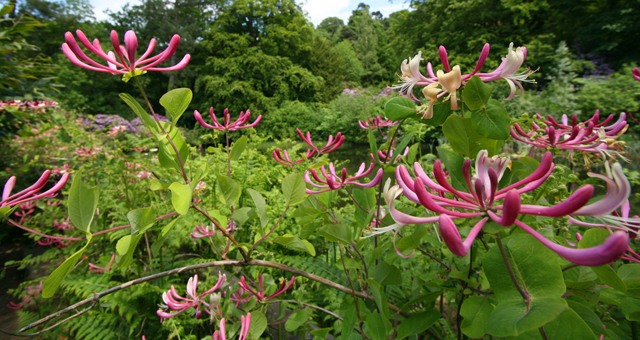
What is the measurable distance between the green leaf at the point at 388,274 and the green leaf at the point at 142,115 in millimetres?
363

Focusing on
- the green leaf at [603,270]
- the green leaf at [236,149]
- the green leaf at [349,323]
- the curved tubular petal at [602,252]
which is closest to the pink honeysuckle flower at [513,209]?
the curved tubular petal at [602,252]

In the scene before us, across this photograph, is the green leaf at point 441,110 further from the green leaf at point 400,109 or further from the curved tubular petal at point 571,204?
the curved tubular petal at point 571,204

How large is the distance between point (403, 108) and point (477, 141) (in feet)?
0.34

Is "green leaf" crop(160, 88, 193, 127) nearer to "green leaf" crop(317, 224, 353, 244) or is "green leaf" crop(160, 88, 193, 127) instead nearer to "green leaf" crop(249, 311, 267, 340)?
"green leaf" crop(317, 224, 353, 244)

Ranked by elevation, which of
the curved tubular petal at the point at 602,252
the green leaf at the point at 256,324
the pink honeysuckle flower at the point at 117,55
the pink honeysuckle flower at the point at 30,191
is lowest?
the green leaf at the point at 256,324

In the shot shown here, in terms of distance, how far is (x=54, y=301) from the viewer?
1438 millimetres

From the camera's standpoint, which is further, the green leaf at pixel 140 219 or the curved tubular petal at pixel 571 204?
the green leaf at pixel 140 219

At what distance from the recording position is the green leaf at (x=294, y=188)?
43cm

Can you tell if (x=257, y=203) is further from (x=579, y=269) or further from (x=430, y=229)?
(x=579, y=269)

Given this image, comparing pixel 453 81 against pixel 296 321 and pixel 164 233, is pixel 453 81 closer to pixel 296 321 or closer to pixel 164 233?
pixel 164 233

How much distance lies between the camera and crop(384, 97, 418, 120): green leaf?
15.4 inches

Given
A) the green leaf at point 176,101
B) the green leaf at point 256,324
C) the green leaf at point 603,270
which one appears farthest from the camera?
the green leaf at point 256,324

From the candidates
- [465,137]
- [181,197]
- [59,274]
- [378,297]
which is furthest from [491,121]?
[59,274]

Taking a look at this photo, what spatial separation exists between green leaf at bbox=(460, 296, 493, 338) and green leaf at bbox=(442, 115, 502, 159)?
0.57 ft
